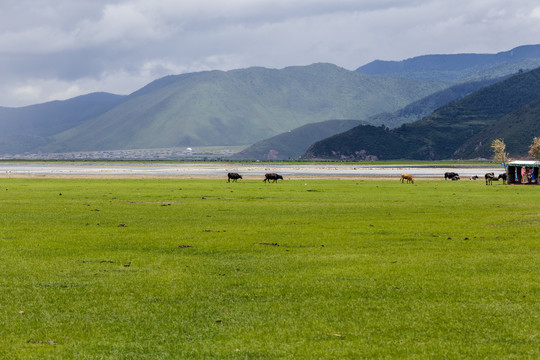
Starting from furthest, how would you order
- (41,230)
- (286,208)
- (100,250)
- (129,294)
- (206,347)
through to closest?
(286,208) → (41,230) → (100,250) → (129,294) → (206,347)

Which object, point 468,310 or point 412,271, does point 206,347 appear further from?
point 412,271

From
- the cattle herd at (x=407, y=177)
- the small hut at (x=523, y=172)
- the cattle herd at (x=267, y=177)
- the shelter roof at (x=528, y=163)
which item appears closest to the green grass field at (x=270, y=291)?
the shelter roof at (x=528, y=163)

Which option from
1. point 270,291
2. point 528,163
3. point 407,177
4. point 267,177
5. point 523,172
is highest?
point 528,163

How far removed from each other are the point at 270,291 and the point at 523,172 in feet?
250

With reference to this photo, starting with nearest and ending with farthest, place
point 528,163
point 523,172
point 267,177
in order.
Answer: point 528,163, point 523,172, point 267,177

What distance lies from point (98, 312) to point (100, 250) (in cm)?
941

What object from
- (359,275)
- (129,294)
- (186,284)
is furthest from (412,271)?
(129,294)

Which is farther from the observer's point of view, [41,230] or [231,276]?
[41,230]

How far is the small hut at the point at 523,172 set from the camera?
273 feet

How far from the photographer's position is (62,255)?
22.0 m

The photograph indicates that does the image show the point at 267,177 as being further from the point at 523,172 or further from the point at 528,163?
the point at 528,163

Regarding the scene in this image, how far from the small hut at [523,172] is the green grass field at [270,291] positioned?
181 feet

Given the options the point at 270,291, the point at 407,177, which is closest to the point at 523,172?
the point at 407,177

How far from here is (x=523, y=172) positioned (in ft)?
277
